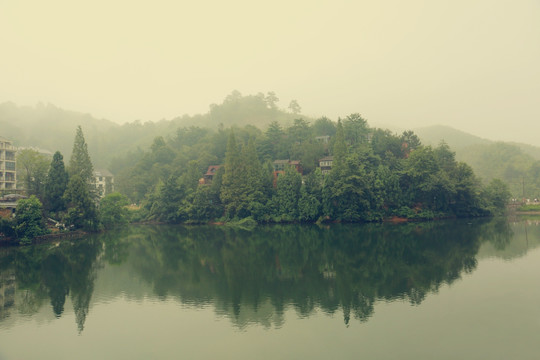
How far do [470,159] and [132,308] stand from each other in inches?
5314

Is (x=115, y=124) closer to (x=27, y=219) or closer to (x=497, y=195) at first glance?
(x=27, y=219)

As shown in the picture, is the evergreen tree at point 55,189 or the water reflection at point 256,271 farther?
the evergreen tree at point 55,189

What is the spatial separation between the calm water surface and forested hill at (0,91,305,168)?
364 ft

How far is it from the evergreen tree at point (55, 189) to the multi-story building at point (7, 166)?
70.9 feet

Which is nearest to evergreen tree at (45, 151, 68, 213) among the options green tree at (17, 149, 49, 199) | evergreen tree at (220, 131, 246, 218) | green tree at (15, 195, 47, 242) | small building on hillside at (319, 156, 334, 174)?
green tree at (17, 149, 49, 199)

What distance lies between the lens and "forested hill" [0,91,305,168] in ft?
447

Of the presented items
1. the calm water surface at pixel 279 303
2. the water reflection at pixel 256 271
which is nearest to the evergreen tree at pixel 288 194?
the water reflection at pixel 256 271

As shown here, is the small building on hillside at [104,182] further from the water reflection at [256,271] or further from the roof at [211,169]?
the water reflection at [256,271]

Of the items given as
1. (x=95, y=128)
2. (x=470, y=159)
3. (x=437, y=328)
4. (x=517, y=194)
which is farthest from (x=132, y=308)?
(x=95, y=128)

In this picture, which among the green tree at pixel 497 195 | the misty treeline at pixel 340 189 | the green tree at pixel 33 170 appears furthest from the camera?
the green tree at pixel 497 195

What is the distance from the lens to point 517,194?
87938 mm

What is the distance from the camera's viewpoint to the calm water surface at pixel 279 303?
43.0ft

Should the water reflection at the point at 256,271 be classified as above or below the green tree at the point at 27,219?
below

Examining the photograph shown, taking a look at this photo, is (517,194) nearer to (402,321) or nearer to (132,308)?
(402,321)
